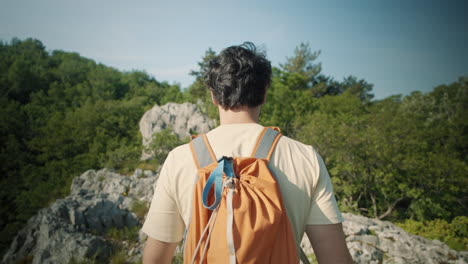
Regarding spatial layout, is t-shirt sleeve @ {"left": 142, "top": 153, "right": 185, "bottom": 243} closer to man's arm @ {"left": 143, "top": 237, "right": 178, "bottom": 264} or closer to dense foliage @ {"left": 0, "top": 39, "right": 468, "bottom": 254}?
man's arm @ {"left": 143, "top": 237, "right": 178, "bottom": 264}

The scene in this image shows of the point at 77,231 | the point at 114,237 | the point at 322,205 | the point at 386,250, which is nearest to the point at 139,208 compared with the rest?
the point at 114,237

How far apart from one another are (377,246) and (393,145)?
28.0 feet

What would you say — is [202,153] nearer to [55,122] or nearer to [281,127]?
[281,127]

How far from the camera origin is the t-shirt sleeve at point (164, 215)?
3.66ft

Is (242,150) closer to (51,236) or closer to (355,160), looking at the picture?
(51,236)

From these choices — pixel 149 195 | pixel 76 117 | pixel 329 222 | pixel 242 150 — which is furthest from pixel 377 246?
pixel 76 117

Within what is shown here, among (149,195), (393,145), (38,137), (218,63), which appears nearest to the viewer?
(218,63)

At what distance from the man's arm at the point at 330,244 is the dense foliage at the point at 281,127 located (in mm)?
10996

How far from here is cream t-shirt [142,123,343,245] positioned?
3.40 ft

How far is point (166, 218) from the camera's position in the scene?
3.68 ft

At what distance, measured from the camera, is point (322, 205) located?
1.03 meters

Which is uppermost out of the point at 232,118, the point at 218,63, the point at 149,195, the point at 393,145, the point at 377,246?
the point at 218,63

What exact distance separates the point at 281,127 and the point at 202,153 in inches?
717

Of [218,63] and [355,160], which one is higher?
[218,63]
